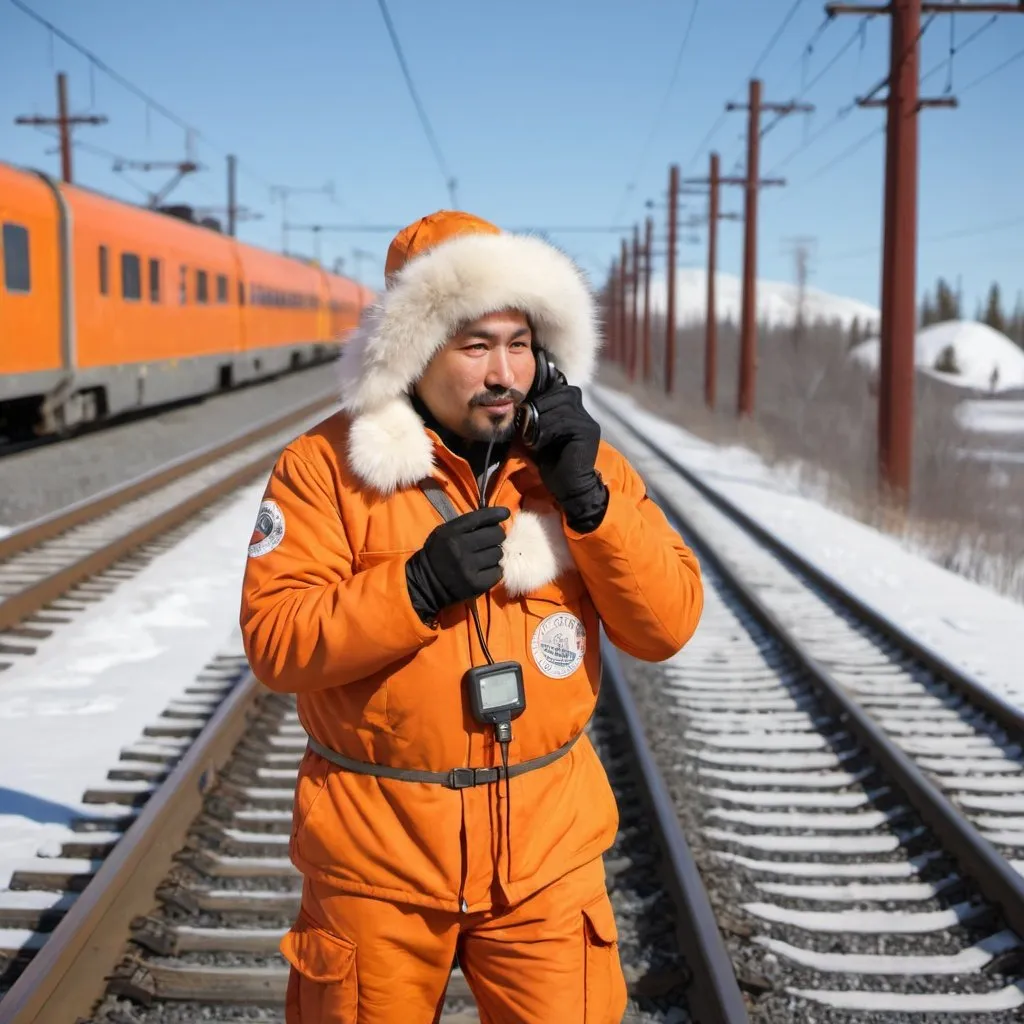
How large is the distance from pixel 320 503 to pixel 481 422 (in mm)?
314

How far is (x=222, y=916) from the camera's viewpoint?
3818mm

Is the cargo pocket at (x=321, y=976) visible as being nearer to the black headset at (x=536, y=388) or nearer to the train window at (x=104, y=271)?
the black headset at (x=536, y=388)

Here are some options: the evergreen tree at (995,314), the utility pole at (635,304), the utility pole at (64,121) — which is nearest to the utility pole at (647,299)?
the utility pole at (635,304)

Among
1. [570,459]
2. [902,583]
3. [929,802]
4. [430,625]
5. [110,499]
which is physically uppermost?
[570,459]

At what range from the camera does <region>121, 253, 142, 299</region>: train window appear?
1576 centimetres

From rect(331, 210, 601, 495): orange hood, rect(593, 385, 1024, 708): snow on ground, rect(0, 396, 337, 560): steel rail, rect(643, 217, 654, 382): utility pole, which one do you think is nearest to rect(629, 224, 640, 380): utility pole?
rect(643, 217, 654, 382): utility pole

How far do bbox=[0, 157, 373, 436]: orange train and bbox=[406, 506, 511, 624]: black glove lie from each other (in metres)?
11.0

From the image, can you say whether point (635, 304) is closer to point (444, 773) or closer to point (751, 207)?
point (751, 207)

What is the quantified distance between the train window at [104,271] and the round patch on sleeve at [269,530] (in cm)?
1358

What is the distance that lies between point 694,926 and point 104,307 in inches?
517

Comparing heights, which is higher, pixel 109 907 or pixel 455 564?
pixel 455 564

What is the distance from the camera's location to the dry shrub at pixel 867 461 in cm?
1238

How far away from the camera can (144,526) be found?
10.0 meters

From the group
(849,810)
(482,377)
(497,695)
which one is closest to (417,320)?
(482,377)
